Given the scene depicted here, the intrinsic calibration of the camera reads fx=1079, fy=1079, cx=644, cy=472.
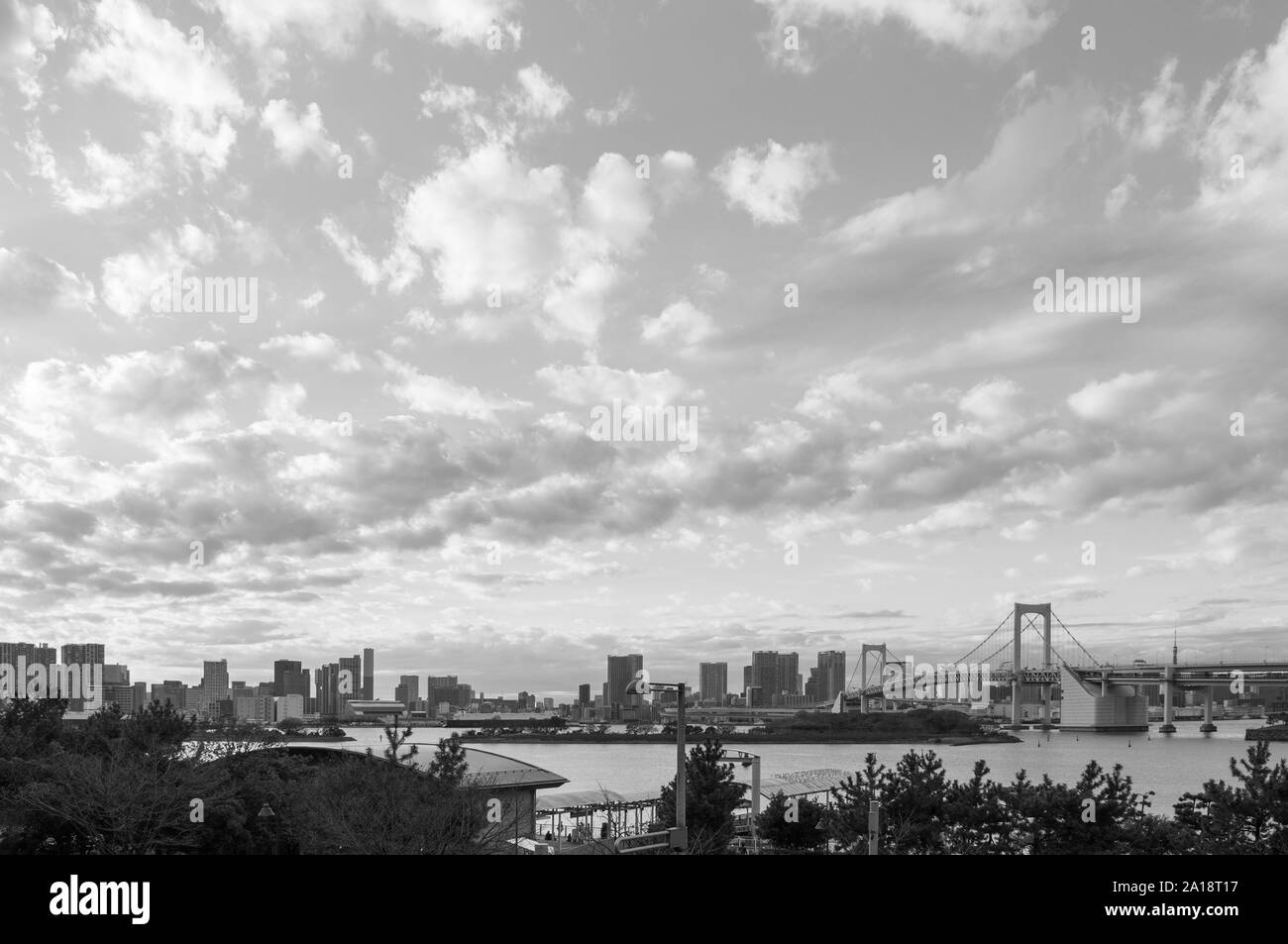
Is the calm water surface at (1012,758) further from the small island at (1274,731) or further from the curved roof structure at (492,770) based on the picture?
the curved roof structure at (492,770)

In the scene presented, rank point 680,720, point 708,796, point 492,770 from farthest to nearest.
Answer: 1. point 492,770
2. point 708,796
3. point 680,720

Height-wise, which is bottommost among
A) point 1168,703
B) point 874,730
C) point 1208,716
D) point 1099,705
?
point 874,730

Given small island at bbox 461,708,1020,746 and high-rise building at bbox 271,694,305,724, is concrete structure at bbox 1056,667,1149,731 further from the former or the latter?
high-rise building at bbox 271,694,305,724

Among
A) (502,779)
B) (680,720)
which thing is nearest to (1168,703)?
(502,779)

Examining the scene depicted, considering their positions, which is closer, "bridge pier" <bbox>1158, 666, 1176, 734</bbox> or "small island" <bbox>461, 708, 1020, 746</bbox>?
"bridge pier" <bbox>1158, 666, 1176, 734</bbox>

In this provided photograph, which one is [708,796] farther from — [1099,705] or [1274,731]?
[1274,731]

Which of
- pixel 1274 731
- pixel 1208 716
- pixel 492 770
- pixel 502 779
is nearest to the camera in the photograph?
pixel 502 779

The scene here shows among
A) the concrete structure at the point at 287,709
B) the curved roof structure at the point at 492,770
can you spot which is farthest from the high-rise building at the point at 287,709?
the curved roof structure at the point at 492,770

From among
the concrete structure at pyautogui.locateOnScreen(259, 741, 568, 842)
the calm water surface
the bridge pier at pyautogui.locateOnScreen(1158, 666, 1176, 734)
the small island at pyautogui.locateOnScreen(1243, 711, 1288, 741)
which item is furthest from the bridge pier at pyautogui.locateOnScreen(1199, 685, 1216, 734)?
the concrete structure at pyautogui.locateOnScreen(259, 741, 568, 842)
